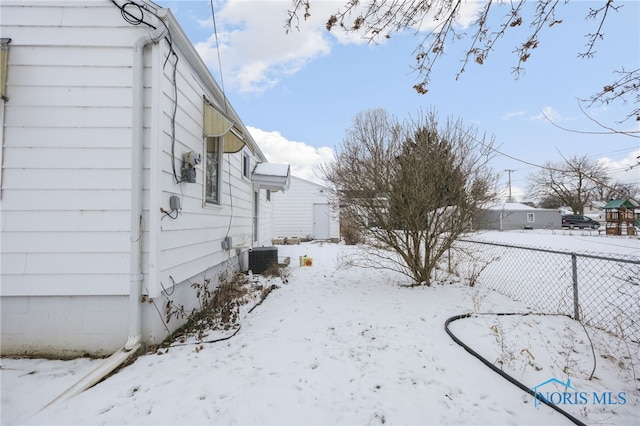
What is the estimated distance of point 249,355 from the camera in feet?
9.11

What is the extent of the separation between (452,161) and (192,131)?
418 cm

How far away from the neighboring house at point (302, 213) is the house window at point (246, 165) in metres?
8.10

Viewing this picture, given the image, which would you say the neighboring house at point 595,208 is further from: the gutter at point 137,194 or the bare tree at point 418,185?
the gutter at point 137,194

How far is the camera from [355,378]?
238cm

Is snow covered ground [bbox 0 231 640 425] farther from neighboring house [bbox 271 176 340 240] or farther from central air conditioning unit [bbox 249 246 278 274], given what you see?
neighboring house [bbox 271 176 340 240]

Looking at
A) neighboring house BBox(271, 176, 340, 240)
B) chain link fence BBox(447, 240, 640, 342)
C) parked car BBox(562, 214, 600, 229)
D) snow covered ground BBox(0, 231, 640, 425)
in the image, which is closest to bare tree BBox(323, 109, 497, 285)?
chain link fence BBox(447, 240, 640, 342)

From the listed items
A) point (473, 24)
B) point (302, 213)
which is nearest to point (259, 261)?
point (473, 24)

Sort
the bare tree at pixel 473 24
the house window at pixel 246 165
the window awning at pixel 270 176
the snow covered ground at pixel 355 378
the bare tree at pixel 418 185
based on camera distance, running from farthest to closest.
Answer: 1. the window awning at pixel 270 176
2. the house window at pixel 246 165
3. the bare tree at pixel 418 185
4. the bare tree at pixel 473 24
5. the snow covered ground at pixel 355 378

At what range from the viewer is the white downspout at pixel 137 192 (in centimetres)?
280

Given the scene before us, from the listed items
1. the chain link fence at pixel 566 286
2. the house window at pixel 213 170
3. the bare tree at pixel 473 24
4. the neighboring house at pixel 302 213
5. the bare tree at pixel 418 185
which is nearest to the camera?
the bare tree at pixel 473 24

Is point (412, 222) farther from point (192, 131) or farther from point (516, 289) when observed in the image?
point (192, 131)

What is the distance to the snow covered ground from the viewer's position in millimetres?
1955

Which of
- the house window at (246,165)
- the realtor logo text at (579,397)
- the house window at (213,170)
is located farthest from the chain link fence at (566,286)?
the house window at (246,165)

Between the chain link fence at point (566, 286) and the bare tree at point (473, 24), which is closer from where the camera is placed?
the bare tree at point (473, 24)
